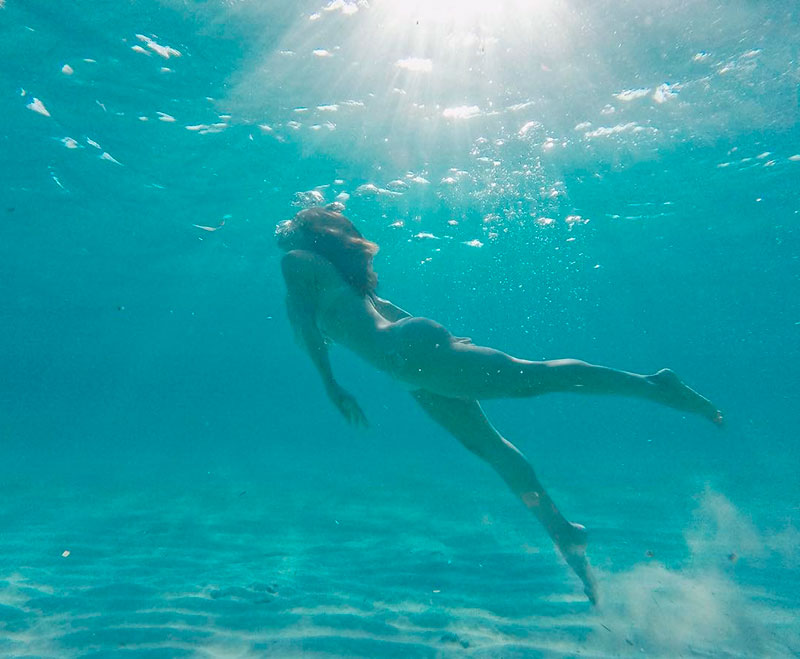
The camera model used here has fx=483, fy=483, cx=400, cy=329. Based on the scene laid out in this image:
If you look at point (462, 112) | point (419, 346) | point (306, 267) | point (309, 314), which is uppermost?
point (462, 112)

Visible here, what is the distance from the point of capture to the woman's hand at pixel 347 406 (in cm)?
384

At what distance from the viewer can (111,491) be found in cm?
1675

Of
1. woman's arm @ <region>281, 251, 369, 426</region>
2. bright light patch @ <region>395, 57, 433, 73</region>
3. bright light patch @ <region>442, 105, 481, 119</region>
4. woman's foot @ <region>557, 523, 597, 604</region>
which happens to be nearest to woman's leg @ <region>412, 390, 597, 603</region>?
woman's foot @ <region>557, 523, 597, 604</region>

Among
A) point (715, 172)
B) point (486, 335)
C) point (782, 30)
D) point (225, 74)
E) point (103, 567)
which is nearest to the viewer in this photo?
point (103, 567)

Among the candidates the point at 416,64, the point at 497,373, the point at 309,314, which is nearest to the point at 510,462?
the point at 497,373

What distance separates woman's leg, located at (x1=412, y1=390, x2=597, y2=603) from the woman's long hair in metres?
1.26

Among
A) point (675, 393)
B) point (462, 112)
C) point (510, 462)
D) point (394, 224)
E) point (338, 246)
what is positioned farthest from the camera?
point (394, 224)

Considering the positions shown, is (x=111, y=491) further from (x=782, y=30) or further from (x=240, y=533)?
(x=782, y=30)

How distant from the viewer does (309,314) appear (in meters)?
4.20

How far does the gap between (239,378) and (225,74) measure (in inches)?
5041

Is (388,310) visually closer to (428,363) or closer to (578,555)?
(428,363)

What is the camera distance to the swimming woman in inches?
145

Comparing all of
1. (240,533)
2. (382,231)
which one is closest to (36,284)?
(382,231)

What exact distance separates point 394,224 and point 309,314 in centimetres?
1845
